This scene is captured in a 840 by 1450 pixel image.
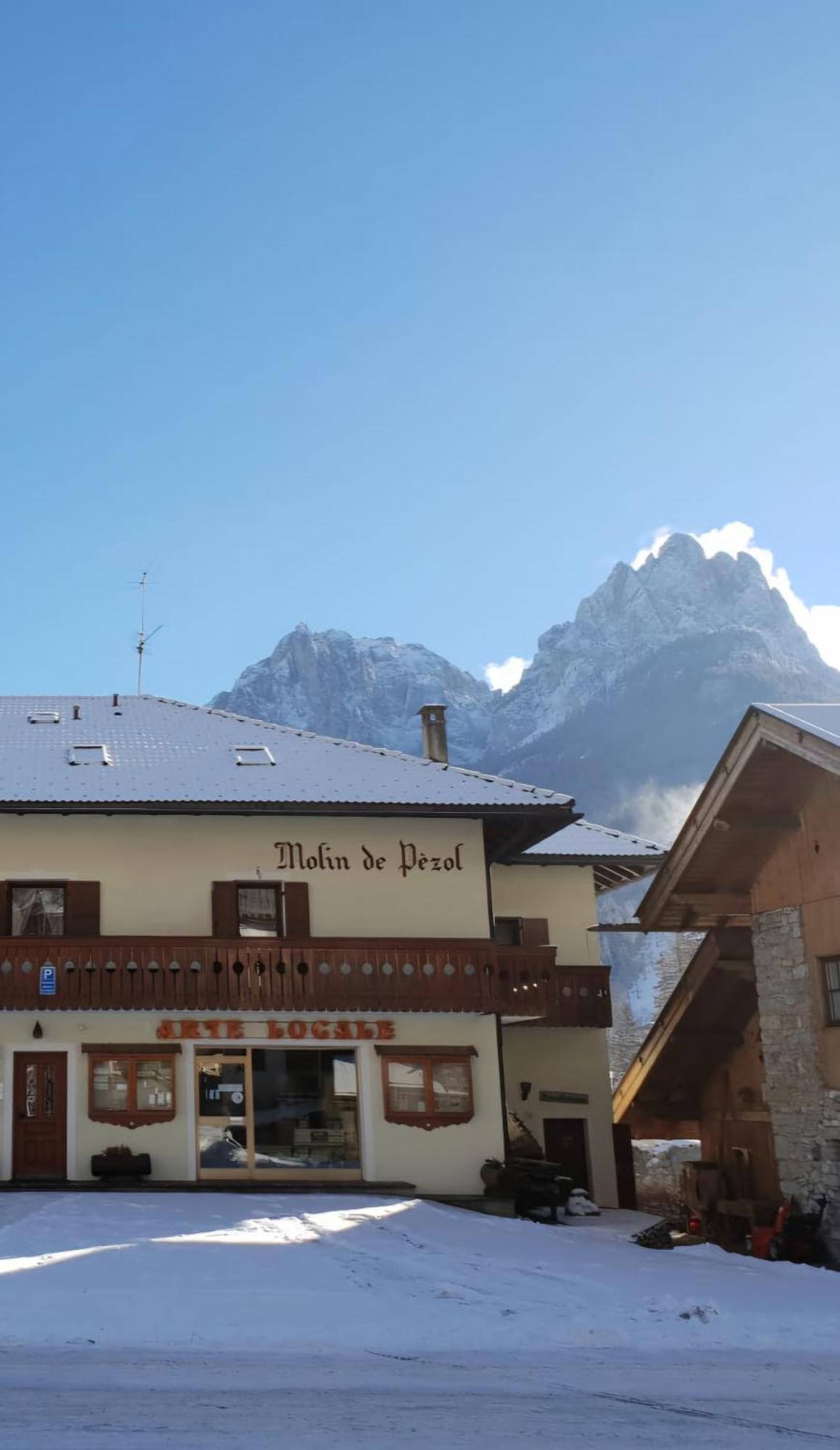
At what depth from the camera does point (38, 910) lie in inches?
877

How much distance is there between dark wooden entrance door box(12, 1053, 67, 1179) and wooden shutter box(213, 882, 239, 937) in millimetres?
2988

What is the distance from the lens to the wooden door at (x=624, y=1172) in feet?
90.5

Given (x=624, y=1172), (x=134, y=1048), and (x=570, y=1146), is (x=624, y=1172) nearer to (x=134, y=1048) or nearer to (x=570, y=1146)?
(x=570, y=1146)

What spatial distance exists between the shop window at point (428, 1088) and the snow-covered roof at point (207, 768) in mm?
3933

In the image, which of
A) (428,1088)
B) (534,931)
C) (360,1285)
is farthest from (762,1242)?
(534,931)

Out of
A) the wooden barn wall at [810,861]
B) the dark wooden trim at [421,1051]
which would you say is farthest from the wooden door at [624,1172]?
the wooden barn wall at [810,861]

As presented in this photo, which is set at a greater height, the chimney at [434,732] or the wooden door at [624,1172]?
the chimney at [434,732]

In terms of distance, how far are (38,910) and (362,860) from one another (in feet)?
17.0

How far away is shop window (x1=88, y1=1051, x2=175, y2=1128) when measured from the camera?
2136 centimetres

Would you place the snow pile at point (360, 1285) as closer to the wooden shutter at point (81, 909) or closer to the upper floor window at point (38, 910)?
the wooden shutter at point (81, 909)

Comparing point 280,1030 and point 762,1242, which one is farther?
point 280,1030

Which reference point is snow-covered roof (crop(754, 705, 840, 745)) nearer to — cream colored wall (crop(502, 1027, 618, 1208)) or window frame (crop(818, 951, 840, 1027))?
window frame (crop(818, 951, 840, 1027))

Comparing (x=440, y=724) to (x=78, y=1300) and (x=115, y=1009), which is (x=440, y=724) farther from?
(x=78, y=1300)

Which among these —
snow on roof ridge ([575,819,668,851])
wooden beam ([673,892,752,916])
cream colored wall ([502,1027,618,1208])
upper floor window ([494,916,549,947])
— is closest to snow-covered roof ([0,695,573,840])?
wooden beam ([673,892,752,916])
